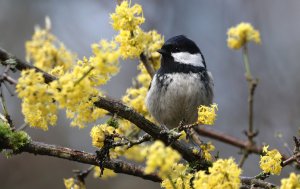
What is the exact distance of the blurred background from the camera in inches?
202

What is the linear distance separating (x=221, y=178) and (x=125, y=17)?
3.60 feet

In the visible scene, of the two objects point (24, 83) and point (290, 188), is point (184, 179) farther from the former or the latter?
point (24, 83)

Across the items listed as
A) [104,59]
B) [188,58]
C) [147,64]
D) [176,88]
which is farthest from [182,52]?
[104,59]

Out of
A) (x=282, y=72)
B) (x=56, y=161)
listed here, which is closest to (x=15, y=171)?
(x=56, y=161)

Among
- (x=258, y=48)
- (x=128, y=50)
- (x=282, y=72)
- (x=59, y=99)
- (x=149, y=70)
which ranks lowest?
(x=59, y=99)

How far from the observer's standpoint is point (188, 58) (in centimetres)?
373

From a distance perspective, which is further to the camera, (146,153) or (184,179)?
(184,179)

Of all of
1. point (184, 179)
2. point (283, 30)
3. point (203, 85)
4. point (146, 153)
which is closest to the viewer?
point (146, 153)

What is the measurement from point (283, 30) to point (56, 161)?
309 cm

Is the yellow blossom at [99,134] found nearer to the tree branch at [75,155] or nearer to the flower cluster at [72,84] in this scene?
the tree branch at [75,155]

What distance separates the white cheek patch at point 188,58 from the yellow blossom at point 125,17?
1.30m

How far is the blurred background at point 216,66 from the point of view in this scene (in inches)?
202

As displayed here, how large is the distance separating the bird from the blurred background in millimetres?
1232

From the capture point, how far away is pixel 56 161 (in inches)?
220
